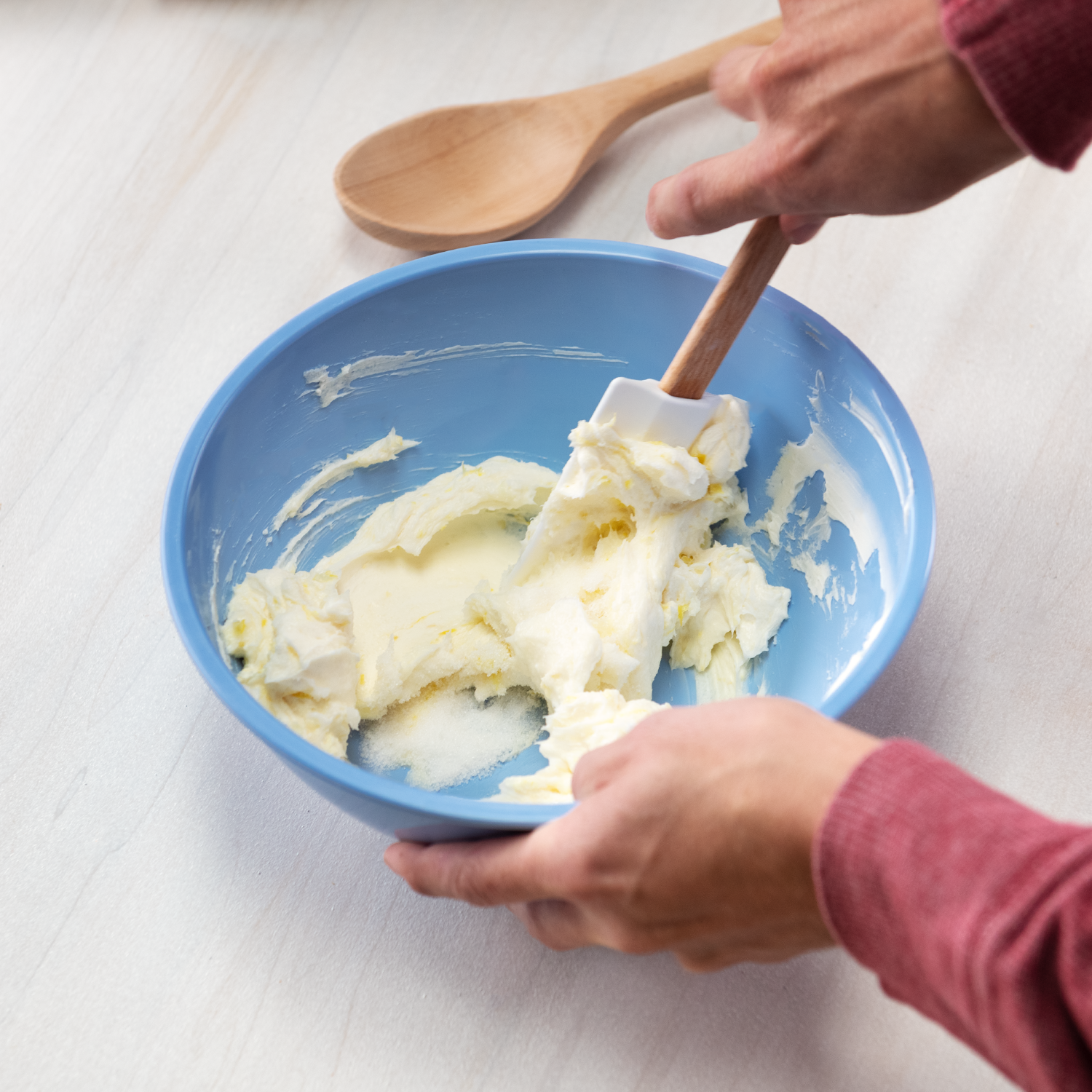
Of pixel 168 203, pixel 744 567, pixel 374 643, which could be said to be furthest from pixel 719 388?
pixel 168 203

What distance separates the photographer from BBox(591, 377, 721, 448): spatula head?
0.97 meters

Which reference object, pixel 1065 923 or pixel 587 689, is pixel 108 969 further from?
pixel 1065 923

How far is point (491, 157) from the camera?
4.21ft

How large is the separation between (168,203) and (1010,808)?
1.26 m

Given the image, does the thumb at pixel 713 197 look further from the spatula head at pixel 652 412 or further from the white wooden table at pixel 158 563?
the white wooden table at pixel 158 563

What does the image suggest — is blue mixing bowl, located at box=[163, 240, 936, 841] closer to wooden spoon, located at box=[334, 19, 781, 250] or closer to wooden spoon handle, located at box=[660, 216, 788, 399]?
wooden spoon handle, located at box=[660, 216, 788, 399]

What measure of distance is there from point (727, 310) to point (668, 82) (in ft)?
1.89

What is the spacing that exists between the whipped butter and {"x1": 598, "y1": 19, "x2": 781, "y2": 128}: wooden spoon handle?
1.76 ft

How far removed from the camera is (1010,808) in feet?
1.75

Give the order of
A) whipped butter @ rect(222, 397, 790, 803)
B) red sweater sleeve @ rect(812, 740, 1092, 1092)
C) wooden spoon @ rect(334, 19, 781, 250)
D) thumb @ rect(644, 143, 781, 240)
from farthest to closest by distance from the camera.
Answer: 1. wooden spoon @ rect(334, 19, 781, 250)
2. whipped butter @ rect(222, 397, 790, 803)
3. thumb @ rect(644, 143, 781, 240)
4. red sweater sleeve @ rect(812, 740, 1092, 1092)

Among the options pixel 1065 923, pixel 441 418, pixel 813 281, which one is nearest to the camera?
pixel 1065 923

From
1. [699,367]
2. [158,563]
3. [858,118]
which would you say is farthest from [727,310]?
[158,563]

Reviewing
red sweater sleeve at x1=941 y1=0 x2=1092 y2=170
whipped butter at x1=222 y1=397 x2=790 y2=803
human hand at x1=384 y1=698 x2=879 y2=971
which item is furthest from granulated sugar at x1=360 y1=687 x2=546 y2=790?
red sweater sleeve at x1=941 y1=0 x2=1092 y2=170

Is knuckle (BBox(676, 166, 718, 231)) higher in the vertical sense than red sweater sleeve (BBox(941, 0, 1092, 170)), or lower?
lower
